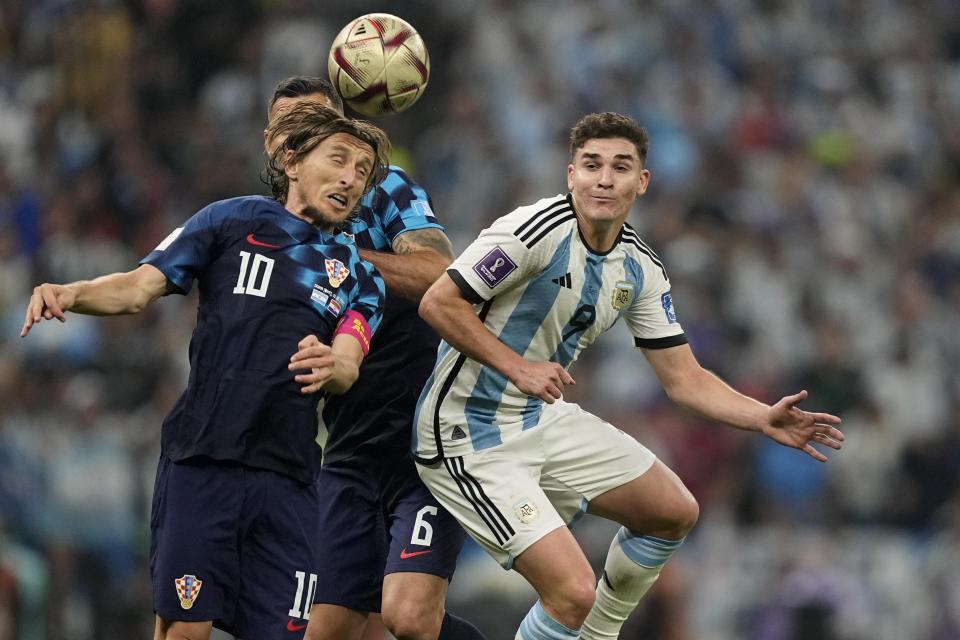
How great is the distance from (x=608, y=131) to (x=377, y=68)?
0.99 m

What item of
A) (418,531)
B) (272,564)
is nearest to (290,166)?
(272,564)

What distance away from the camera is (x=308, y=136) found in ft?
16.1

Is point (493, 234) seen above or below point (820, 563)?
above

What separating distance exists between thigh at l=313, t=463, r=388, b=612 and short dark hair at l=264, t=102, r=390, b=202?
1280 mm

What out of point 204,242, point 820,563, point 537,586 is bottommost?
point 820,563

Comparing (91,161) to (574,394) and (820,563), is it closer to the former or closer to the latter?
(574,394)

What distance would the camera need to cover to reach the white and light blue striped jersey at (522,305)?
525cm

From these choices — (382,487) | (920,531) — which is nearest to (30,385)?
(382,487)

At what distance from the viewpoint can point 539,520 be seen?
5.25 metres

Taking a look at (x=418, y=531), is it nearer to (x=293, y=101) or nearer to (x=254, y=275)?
(x=254, y=275)

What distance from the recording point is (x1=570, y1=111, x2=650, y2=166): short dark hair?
5430 millimetres

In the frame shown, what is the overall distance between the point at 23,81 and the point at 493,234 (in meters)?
8.08

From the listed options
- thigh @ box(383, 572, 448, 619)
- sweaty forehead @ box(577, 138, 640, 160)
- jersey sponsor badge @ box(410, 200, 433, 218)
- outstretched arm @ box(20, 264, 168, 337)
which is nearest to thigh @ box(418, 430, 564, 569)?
thigh @ box(383, 572, 448, 619)

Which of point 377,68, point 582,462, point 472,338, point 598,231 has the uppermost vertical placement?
point 377,68
